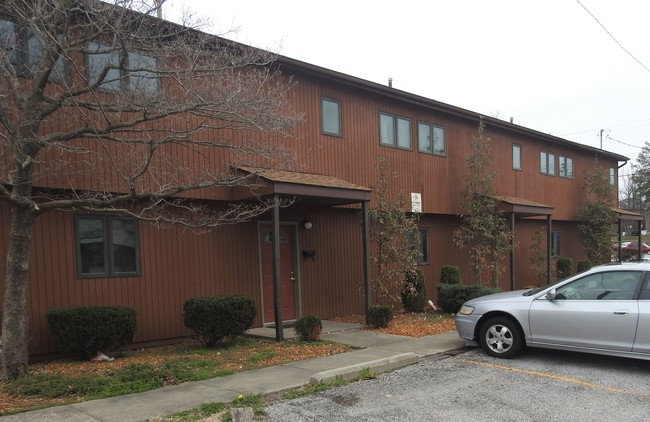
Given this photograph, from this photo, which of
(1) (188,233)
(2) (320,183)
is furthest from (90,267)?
(2) (320,183)

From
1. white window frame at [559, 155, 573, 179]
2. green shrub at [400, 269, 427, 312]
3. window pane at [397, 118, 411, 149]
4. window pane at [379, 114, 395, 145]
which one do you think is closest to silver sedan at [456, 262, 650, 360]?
green shrub at [400, 269, 427, 312]

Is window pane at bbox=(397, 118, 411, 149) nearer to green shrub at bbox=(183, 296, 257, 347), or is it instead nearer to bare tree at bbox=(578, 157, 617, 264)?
green shrub at bbox=(183, 296, 257, 347)

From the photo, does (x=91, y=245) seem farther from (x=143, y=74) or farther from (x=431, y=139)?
(x=431, y=139)

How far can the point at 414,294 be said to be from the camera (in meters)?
14.0

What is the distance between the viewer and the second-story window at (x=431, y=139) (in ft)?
51.3

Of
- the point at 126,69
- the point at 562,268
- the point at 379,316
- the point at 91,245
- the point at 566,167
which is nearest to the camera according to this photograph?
the point at 126,69

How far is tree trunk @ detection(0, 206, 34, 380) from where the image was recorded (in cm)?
678

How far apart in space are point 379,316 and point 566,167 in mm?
15975

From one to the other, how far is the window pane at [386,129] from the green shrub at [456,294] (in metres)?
4.41

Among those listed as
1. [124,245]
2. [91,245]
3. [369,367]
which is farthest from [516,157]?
[91,245]

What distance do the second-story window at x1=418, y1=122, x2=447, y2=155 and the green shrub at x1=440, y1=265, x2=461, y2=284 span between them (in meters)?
3.67

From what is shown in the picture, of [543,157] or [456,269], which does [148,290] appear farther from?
[543,157]

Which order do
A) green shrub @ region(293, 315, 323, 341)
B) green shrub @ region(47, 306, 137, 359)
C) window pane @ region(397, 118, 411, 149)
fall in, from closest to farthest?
green shrub @ region(47, 306, 137, 359), green shrub @ region(293, 315, 323, 341), window pane @ region(397, 118, 411, 149)

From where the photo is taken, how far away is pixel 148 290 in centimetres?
960
